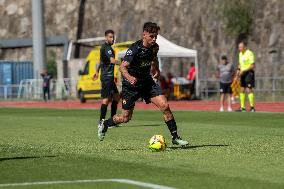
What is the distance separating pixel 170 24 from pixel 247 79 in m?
20.6

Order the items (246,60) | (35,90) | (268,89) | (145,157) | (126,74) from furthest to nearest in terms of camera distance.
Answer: (35,90) → (268,89) → (246,60) → (126,74) → (145,157)

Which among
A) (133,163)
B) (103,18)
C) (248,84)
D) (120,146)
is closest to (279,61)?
(248,84)

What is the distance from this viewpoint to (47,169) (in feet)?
34.7

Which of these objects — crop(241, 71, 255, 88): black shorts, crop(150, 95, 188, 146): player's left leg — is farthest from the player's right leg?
crop(241, 71, 255, 88): black shorts

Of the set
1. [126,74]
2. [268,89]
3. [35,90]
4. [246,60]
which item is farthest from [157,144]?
[35,90]

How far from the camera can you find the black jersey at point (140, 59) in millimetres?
13297

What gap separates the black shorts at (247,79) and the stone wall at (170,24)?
11797mm

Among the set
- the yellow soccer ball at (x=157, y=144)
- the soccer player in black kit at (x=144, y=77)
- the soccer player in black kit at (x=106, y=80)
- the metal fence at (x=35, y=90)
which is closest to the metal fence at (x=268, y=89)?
the metal fence at (x=35, y=90)

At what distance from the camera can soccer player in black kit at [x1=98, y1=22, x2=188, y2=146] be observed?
13.2m

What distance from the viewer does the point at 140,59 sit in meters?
13.4

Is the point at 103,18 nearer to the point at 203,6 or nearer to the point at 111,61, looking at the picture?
the point at 203,6

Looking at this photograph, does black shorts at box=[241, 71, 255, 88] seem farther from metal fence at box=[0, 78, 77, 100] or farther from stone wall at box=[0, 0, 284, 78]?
metal fence at box=[0, 78, 77, 100]

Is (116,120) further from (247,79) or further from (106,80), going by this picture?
(247,79)

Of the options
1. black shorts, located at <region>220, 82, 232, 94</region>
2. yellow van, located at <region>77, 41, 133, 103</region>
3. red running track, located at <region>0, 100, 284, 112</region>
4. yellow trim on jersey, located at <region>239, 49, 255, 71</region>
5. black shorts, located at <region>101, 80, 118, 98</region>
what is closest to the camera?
black shorts, located at <region>101, 80, 118, 98</region>
